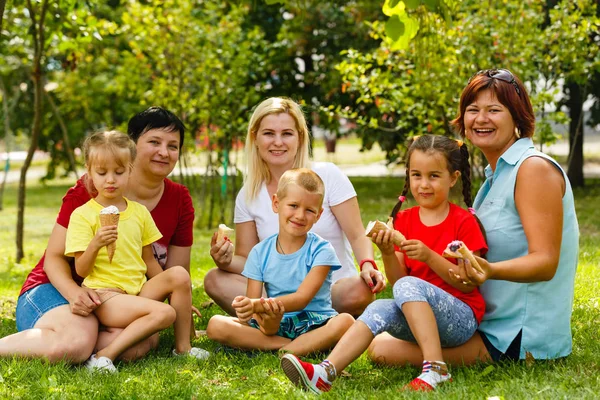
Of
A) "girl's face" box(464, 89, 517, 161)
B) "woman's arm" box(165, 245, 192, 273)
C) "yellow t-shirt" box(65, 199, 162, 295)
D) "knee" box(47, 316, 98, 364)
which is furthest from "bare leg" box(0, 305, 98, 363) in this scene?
"girl's face" box(464, 89, 517, 161)

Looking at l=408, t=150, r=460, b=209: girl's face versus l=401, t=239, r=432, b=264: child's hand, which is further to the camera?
l=408, t=150, r=460, b=209: girl's face

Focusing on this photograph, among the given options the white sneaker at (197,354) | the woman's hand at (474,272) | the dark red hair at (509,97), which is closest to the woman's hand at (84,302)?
the white sneaker at (197,354)

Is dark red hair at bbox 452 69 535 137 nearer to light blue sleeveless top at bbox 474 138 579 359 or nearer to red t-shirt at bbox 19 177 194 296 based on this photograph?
light blue sleeveless top at bbox 474 138 579 359

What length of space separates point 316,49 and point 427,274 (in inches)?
461

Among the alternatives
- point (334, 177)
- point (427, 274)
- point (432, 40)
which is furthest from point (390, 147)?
point (427, 274)

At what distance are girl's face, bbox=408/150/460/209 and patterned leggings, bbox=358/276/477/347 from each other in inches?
15.7

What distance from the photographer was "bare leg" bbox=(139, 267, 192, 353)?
400 cm

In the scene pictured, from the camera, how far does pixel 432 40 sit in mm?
7758

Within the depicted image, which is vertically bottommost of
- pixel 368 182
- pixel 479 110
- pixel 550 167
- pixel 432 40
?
pixel 368 182

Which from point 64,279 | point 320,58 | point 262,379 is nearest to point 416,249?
point 262,379

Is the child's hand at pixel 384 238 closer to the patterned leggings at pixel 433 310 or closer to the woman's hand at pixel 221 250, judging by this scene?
the patterned leggings at pixel 433 310

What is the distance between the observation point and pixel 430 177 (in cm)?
358

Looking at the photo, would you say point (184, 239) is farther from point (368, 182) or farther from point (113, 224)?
point (368, 182)

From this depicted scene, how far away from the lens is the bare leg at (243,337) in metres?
3.98
